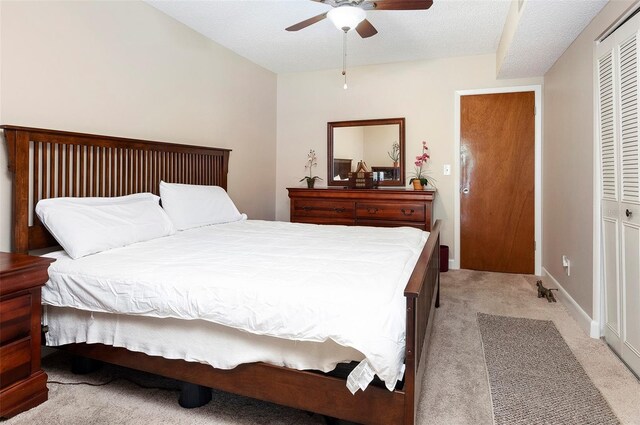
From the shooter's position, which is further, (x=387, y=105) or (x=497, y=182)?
(x=387, y=105)

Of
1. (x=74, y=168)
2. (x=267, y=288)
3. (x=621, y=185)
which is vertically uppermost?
(x=74, y=168)

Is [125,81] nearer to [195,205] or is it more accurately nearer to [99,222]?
[195,205]

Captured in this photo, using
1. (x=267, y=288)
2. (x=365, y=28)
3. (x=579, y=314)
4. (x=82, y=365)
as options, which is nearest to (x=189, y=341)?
(x=267, y=288)

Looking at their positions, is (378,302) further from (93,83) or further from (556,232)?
(556,232)

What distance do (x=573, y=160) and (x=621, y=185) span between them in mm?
866

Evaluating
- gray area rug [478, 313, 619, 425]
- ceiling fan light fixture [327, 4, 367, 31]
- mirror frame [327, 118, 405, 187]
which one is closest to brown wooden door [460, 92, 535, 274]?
mirror frame [327, 118, 405, 187]

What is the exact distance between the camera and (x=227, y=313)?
1444 millimetres

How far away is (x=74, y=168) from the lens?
240 centimetres

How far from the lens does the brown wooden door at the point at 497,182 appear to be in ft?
13.5

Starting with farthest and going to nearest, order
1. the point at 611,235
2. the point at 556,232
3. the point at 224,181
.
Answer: the point at 224,181 < the point at 556,232 < the point at 611,235

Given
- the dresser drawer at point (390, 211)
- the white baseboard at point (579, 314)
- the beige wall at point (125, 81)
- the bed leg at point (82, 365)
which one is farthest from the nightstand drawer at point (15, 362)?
the white baseboard at point (579, 314)

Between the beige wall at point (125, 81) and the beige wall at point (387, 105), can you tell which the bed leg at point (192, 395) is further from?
the beige wall at point (387, 105)

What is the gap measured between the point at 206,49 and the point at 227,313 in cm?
310

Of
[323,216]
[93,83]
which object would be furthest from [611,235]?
[93,83]
